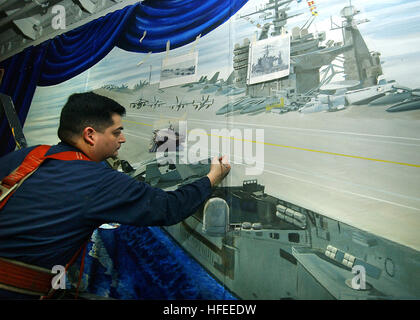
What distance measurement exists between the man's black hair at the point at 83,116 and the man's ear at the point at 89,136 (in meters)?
0.01

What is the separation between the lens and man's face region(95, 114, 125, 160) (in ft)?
3.55

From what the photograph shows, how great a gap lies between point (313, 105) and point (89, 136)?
2.93 ft

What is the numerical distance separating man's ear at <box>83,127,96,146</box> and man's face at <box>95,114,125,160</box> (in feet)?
0.05

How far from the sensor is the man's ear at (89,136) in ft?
3.42

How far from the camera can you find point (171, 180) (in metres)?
1.44

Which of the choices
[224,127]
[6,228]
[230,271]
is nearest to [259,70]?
[224,127]

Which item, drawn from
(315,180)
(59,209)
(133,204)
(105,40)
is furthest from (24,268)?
(105,40)

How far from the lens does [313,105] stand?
41.8 inches

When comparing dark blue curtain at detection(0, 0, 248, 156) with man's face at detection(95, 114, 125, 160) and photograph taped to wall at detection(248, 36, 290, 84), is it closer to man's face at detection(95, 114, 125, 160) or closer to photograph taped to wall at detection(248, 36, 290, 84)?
photograph taped to wall at detection(248, 36, 290, 84)

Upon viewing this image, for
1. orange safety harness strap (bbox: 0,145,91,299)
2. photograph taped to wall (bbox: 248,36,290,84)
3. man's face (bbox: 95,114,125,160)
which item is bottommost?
orange safety harness strap (bbox: 0,145,91,299)

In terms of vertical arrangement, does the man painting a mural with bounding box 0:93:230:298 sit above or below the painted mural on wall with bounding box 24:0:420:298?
below

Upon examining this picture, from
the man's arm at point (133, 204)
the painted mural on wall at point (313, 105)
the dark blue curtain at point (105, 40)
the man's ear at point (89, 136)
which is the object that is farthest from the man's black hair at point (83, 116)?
the dark blue curtain at point (105, 40)

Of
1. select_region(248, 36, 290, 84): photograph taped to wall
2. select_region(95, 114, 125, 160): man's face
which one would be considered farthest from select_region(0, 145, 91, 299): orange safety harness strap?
select_region(248, 36, 290, 84): photograph taped to wall
